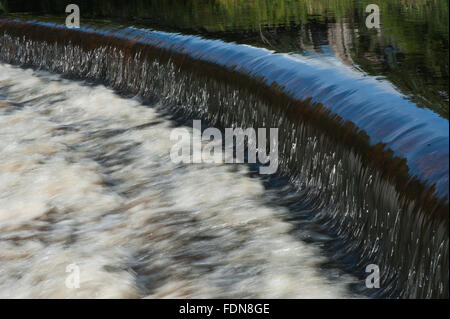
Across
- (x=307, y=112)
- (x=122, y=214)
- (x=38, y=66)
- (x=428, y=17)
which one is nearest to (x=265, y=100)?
(x=307, y=112)

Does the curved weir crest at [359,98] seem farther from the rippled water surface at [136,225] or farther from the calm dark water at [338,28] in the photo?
the rippled water surface at [136,225]

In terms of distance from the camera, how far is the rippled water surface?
3.75 meters

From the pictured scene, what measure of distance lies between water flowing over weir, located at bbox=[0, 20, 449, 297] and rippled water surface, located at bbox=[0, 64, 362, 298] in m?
0.26

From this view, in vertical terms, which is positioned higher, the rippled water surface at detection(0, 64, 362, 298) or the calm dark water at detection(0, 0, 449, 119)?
the calm dark water at detection(0, 0, 449, 119)

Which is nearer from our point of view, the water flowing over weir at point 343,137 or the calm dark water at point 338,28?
the water flowing over weir at point 343,137

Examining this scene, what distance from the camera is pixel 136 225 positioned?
455cm

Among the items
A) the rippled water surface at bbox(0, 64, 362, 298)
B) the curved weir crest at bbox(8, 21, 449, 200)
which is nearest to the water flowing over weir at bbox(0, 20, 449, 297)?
the curved weir crest at bbox(8, 21, 449, 200)

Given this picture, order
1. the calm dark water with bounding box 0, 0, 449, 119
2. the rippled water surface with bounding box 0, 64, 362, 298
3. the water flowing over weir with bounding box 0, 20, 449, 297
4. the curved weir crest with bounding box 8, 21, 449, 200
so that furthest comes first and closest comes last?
the calm dark water with bounding box 0, 0, 449, 119 < the rippled water surface with bounding box 0, 64, 362, 298 < the curved weir crest with bounding box 8, 21, 449, 200 < the water flowing over weir with bounding box 0, 20, 449, 297

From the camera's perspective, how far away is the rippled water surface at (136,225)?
3.75 meters

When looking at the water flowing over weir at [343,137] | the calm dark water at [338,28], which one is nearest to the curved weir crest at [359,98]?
the water flowing over weir at [343,137]

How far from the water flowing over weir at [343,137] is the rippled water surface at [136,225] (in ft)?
0.87

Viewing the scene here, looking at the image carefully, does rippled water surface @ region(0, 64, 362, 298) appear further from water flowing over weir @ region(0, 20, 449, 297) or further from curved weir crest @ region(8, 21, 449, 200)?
curved weir crest @ region(8, 21, 449, 200)

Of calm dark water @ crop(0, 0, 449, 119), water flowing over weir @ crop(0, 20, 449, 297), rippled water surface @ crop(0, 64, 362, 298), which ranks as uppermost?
calm dark water @ crop(0, 0, 449, 119)
